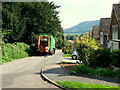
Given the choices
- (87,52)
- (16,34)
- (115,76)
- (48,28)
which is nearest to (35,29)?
(48,28)

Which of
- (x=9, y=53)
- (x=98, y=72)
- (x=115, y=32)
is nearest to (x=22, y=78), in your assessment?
(x=98, y=72)

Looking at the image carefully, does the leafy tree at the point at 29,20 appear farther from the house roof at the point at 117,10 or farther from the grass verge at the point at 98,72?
the grass verge at the point at 98,72

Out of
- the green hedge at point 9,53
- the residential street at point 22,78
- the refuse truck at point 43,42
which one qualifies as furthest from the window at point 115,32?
the residential street at point 22,78

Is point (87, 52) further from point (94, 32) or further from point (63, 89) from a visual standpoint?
point (94, 32)

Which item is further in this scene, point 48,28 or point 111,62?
point 48,28

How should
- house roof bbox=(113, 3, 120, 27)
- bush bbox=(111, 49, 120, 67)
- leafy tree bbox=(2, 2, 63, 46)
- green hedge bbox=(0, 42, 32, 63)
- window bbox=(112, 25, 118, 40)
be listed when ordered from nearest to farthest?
bush bbox=(111, 49, 120, 67), green hedge bbox=(0, 42, 32, 63), house roof bbox=(113, 3, 120, 27), window bbox=(112, 25, 118, 40), leafy tree bbox=(2, 2, 63, 46)

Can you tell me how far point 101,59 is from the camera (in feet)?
51.1

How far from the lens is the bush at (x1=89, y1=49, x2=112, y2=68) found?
50.4 feet

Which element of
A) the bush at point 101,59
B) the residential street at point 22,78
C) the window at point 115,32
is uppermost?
the window at point 115,32

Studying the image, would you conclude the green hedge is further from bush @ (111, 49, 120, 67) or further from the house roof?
the house roof

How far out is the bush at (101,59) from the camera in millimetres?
15364

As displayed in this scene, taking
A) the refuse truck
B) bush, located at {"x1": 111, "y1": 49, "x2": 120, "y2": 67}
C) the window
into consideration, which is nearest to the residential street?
bush, located at {"x1": 111, "y1": 49, "x2": 120, "y2": 67}

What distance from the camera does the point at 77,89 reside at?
8688 millimetres

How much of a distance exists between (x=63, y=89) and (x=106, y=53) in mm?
7311
